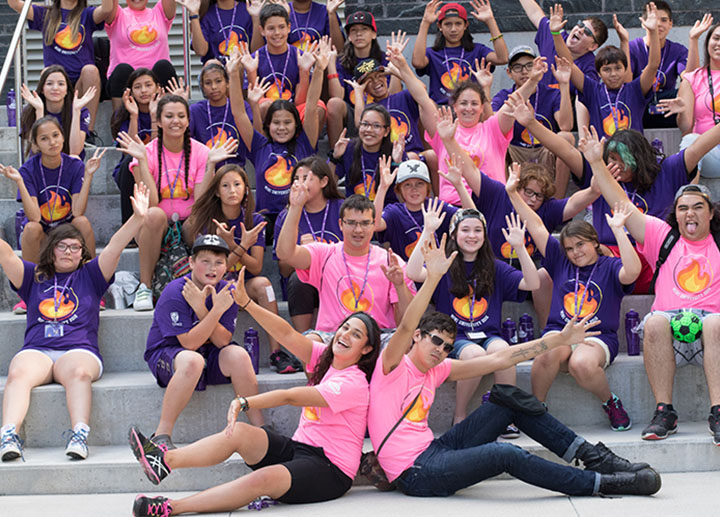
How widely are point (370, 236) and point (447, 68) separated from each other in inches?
111

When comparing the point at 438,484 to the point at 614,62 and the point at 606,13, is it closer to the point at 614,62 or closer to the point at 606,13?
the point at 614,62

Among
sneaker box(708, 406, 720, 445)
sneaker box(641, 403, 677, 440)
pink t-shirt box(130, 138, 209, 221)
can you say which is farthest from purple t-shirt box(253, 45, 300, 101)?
sneaker box(708, 406, 720, 445)

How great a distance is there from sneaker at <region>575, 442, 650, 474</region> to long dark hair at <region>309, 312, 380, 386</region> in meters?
1.16

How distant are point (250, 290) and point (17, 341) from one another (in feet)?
5.03

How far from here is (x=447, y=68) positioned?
8.03 m

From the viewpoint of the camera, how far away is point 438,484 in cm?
478

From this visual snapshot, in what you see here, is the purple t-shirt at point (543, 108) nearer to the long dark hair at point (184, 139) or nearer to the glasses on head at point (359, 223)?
the glasses on head at point (359, 223)

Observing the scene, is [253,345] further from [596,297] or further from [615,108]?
[615,108]

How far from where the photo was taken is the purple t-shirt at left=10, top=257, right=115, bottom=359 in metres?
5.72

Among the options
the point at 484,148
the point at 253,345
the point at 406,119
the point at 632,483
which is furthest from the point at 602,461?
the point at 406,119

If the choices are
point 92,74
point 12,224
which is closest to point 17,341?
point 12,224

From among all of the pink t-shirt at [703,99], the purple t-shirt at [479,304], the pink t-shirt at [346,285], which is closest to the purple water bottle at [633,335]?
the purple t-shirt at [479,304]

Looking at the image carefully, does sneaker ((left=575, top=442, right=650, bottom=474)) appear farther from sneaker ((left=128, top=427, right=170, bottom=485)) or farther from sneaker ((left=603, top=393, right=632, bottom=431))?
sneaker ((left=128, top=427, right=170, bottom=485))

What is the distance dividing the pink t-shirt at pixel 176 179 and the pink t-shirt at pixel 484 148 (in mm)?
1704
